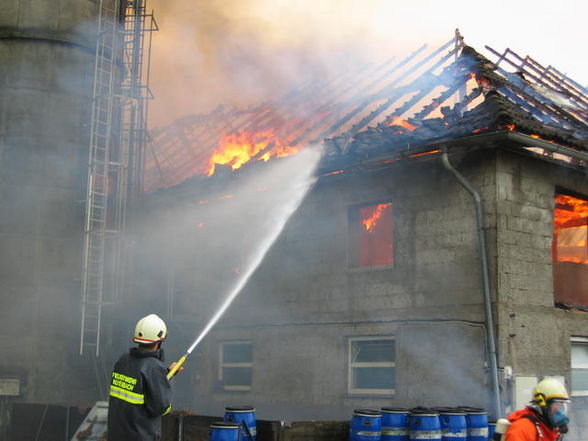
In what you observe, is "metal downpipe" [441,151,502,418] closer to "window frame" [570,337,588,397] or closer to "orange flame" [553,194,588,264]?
"window frame" [570,337,588,397]

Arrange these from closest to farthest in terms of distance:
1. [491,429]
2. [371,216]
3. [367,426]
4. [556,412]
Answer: [556,412]
[367,426]
[491,429]
[371,216]

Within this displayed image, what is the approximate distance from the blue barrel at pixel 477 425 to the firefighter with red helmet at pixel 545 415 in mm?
4516

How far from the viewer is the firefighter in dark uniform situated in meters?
6.83

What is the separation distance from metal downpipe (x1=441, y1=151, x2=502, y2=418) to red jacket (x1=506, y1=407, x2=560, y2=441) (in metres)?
6.17

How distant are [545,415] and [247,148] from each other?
12.9 metres

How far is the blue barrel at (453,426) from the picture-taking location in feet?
31.7

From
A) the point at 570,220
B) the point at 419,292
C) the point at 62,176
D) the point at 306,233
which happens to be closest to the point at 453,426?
the point at 419,292

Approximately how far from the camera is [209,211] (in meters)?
16.9

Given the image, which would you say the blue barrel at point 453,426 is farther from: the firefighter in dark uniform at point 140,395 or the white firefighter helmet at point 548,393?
the white firefighter helmet at point 548,393

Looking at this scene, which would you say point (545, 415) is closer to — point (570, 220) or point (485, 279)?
point (485, 279)

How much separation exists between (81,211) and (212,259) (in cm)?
285

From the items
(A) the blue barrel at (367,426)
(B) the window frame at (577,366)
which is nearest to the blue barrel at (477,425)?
(A) the blue barrel at (367,426)

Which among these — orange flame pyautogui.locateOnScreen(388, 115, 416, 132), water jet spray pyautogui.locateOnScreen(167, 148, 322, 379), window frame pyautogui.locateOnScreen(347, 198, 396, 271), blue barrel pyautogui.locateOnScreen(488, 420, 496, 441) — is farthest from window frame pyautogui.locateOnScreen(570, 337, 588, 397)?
water jet spray pyautogui.locateOnScreen(167, 148, 322, 379)

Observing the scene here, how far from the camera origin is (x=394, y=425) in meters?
9.69
